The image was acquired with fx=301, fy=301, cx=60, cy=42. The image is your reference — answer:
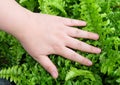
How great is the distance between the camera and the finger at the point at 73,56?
199cm

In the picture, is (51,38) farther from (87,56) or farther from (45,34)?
(87,56)

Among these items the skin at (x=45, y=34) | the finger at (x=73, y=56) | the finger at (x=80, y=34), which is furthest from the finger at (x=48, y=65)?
the finger at (x=80, y=34)

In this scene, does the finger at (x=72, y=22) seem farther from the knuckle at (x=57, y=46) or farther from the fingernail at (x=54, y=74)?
the fingernail at (x=54, y=74)

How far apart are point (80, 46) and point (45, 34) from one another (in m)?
0.28

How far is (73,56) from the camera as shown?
202cm

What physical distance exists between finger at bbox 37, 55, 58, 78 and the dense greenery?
4 cm

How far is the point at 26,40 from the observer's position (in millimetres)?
2156

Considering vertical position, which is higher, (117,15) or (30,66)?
(117,15)

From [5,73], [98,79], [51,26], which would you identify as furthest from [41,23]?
[98,79]

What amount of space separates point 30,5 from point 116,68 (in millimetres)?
915

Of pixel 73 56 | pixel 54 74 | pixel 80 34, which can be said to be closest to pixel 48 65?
pixel 54 74

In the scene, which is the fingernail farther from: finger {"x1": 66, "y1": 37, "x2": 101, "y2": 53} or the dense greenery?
finger {"x1": 66, "y1": 37, "x2": 101, "y2": 53}

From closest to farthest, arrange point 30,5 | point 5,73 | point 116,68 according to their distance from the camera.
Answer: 1. point 116,68
2. point 5,73
3. point 30,5

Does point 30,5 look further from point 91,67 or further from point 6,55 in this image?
point 91,67
